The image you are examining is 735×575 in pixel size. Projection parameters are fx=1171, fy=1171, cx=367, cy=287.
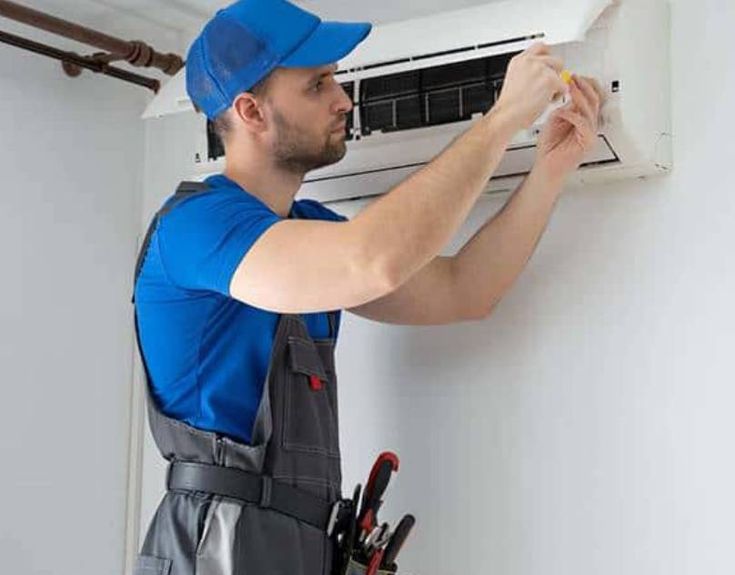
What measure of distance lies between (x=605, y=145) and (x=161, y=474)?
3.61 ft

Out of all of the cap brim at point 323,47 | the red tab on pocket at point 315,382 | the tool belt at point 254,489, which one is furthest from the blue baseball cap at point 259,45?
the tool belt at point 254,489

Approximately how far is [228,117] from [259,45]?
0.11m

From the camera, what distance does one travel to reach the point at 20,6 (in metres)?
1.99

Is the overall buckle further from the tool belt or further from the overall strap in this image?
the overall strap

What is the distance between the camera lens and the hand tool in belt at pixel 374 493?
160 centimetres

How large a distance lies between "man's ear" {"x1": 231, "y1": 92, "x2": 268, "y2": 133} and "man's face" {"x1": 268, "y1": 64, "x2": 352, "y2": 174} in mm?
16

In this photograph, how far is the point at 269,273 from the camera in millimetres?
1321

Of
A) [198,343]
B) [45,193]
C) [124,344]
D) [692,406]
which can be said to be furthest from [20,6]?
[692,406]

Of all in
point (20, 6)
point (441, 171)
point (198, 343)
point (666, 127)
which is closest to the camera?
point (441, 171)

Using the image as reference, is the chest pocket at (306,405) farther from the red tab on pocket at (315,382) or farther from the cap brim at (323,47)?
the cap brim at (323,47)

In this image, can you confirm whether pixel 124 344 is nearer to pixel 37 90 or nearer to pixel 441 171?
pixel 37 90

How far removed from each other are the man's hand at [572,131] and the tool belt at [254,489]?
557mm

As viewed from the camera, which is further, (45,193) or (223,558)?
(45,193)

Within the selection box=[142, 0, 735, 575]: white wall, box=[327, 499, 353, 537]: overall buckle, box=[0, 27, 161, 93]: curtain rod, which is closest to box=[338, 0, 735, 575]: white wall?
box=[142, 0, 735, 575]: white wall
